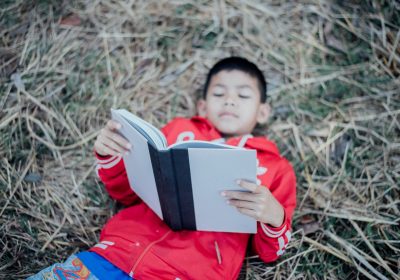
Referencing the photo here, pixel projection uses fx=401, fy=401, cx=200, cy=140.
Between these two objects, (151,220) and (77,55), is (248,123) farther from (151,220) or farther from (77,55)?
(77,55)

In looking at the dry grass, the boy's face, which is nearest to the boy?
the boy's face

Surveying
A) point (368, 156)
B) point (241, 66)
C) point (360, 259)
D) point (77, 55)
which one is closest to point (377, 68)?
point (368, 156)

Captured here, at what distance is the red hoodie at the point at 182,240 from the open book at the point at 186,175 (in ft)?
0.34

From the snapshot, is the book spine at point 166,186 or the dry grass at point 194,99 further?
the dry grass at point 194,99

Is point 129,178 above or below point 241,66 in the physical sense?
below

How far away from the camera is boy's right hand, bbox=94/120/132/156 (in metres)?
1.88

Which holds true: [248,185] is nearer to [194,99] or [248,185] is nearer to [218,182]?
[218,182]

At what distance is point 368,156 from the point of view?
254 cm

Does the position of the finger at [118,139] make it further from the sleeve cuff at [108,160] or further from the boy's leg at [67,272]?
the boy's leg at [67,272]

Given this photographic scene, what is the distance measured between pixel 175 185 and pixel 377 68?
5.88 feet

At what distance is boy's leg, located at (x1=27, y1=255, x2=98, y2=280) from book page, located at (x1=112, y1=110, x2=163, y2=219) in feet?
1.42

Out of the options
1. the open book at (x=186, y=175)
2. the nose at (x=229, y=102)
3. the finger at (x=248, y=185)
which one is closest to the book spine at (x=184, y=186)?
the open book at (x=186, y=175)

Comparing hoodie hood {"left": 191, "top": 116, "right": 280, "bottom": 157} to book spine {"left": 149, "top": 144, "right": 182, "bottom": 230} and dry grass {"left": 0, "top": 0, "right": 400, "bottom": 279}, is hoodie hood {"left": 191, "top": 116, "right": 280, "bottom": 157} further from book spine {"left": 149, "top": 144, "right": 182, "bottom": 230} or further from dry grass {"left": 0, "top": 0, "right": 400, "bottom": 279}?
book spine {"left": 149, "top": 144, "right": 182, "bottom": 230}

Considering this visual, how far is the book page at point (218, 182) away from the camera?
159 cm
